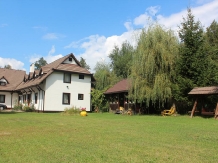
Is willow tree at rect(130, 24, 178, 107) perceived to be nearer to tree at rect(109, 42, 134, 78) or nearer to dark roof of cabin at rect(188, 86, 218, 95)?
dark roof of cabin at rect(188, 86, 218, 95)

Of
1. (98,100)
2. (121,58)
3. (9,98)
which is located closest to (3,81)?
(9,98)

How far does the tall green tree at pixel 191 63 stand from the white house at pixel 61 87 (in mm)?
13922

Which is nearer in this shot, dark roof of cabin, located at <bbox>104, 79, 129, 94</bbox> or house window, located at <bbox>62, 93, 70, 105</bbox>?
dark roof of cabin, located at <bbox>104, 79, 129, 94</bbox>

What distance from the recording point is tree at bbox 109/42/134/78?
1798 inches

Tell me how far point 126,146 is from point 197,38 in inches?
664

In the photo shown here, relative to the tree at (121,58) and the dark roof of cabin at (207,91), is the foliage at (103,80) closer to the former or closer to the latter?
the tree at (121,58)

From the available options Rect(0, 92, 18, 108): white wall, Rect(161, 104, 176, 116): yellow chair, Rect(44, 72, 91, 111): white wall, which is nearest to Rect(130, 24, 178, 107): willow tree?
Rect(161, 104, 176, 116): yellow chair

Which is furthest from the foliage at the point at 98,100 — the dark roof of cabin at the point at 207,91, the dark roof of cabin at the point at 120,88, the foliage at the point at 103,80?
the dark roof of cabin at the point at 207,91

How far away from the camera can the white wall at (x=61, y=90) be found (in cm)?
2835

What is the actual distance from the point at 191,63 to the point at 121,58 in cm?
2712

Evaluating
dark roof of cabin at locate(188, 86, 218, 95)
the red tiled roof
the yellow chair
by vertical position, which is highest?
the red tiled roof

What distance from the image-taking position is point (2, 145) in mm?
6723

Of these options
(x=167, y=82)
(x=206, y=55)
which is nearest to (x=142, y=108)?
(x=167, y=82)

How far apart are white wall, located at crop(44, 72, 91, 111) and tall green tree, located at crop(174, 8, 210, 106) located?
13898 mm
